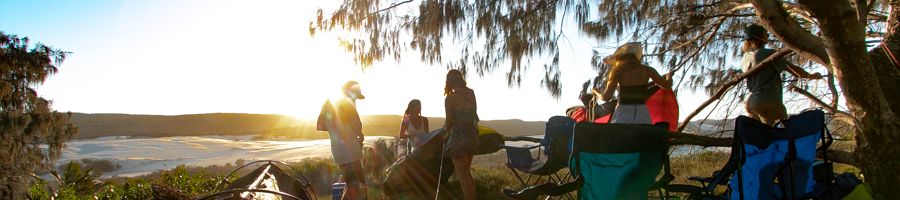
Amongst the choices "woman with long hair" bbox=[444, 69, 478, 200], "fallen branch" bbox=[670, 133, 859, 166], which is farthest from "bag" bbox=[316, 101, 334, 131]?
"fallen branch" bbox=[670, 133, 859, 166]

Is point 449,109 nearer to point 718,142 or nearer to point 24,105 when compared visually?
point 718,142

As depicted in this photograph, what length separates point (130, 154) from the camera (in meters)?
37.8

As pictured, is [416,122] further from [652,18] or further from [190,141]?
[190,141]

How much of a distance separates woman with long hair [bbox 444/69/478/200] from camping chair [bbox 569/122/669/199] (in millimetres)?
1782

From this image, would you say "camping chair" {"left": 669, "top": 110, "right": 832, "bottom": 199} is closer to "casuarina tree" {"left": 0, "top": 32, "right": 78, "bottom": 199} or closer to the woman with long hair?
the woman with long hair

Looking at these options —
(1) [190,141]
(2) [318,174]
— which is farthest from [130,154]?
(2) [318,174]

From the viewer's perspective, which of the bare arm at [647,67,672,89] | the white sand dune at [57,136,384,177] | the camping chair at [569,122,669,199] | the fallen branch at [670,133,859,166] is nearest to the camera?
the camping chair at [569,122,669,199]

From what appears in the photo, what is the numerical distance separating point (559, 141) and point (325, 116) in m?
1.81

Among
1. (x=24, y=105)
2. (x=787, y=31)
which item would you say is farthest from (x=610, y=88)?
(x=24, y=105)

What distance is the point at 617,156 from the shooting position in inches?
100.0

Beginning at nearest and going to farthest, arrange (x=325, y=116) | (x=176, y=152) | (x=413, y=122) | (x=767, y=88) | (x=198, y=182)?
(x=767, y=88) → (x=325, y=116) → (x=413, y=122) → (x=198, y=182) → (x=176, y=152)

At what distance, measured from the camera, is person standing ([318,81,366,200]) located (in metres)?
4.45

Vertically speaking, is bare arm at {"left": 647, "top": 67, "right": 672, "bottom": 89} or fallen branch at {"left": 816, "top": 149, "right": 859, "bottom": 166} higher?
bare arm at {"left": 647, "top": 67, "right": 672, "bottom": 89}

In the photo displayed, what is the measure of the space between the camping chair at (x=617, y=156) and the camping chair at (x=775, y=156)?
0.27 metres
